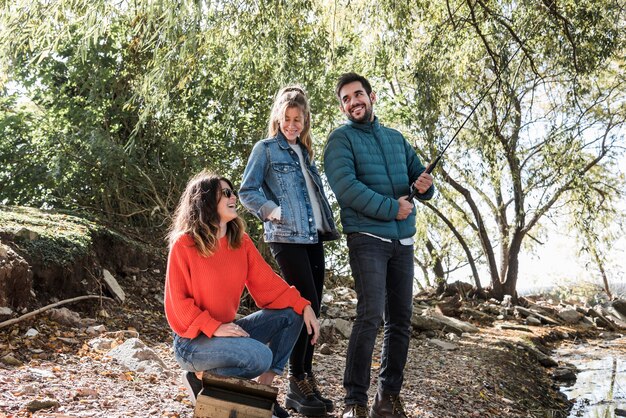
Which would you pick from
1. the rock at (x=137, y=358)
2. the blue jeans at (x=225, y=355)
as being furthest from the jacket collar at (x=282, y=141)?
the rock at (x=137, y=358)

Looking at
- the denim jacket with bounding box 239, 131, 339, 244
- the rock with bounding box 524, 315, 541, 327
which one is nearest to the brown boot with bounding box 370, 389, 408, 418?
the denim jacket with bounding box 239, 131, 339, 244

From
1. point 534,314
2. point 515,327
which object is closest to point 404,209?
point 515,327

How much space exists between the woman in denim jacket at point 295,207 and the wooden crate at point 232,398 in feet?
2.65

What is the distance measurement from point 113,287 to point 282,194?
3183mm

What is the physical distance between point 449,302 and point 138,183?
16.1 feet

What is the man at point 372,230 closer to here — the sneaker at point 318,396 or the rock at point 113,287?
the sneaker at point 318,396

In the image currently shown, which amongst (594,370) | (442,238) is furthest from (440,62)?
(442,238)

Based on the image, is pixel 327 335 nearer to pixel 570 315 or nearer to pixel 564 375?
pixel 564 375

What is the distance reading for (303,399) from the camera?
149 inches

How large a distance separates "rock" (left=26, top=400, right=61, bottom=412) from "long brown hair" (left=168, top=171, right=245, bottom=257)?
43.9 inches

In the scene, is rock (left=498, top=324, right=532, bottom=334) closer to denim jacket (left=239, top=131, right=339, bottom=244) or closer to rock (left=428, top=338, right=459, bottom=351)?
rock (left=428, top=338, right=459, bottom=351)

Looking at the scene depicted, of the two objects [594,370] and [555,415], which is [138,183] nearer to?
[555,415]

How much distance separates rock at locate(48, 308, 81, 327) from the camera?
5496 mm

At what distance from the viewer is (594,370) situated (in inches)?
316
